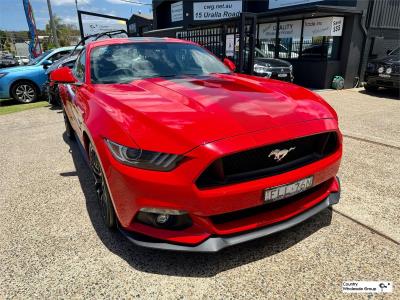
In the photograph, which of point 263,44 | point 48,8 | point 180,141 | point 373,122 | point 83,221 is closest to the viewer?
point 180,141

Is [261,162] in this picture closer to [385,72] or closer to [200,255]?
[200,255]

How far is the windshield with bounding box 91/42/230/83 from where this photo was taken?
327 centimetres

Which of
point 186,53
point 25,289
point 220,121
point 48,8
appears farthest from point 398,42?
point 48,8

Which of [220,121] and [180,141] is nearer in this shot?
[180,141]

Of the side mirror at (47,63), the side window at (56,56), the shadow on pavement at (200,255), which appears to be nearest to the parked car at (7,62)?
the side window at (56,56)

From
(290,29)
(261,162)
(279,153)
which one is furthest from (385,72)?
(261,162)

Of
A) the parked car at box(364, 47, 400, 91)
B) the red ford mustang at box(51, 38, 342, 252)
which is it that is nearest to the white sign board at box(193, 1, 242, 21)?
the parked car at box(364, 47, 400, 91)

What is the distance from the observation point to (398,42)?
41.2 ft

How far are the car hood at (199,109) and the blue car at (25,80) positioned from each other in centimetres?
800

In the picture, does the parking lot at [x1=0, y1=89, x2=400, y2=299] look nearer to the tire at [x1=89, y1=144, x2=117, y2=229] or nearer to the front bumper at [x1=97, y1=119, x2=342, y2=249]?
the tire at [x1=89, y1=144, x2=117, y2=229]

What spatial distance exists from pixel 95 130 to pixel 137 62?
130cm

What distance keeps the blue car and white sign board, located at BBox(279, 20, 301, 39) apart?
8580 millimetres

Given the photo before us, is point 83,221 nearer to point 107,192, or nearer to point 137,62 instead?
point 107,192

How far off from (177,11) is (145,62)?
2106 centimetres
